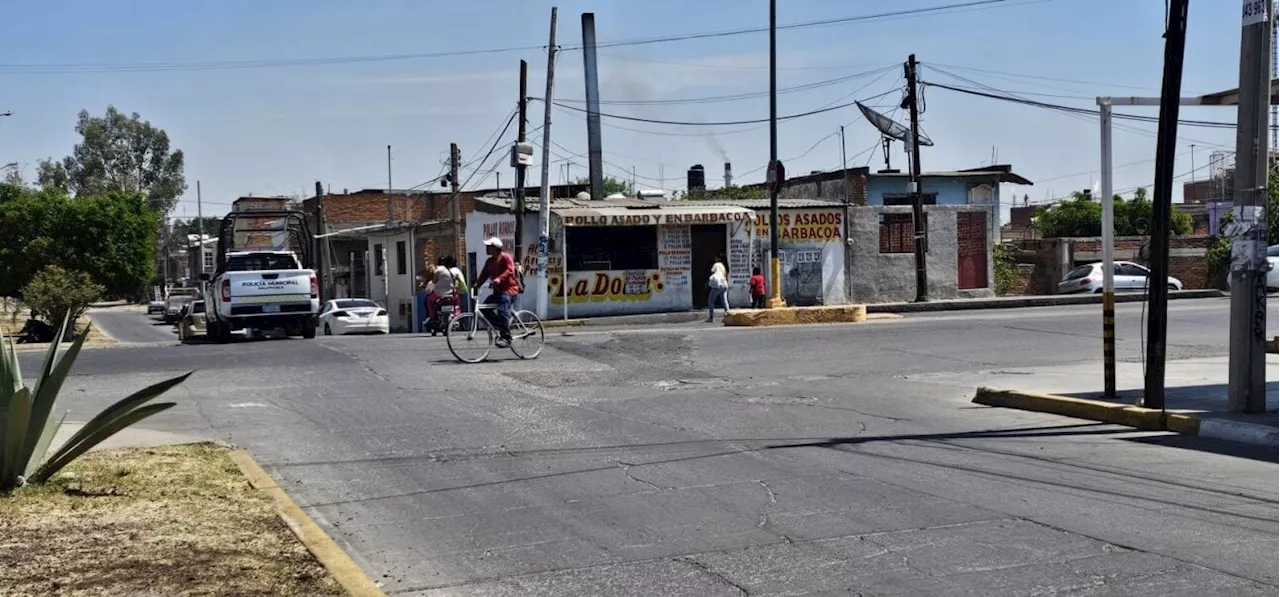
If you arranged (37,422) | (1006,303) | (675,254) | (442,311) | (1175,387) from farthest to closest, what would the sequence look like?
(1006,303), (675,254), (442,311), (1175,387), (37,422)

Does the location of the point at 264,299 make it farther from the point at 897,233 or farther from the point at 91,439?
the point at 897,233

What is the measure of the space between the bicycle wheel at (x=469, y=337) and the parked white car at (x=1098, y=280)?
28.3 m

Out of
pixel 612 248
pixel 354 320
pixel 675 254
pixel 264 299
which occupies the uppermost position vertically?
pixel 612 248

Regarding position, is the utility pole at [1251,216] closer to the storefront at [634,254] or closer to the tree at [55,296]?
the storefront at [634,254]

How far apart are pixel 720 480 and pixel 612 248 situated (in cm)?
2707

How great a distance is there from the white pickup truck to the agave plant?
16586 mm

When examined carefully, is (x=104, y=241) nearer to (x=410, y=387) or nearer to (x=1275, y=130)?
(x=410, y=387)

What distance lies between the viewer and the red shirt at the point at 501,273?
696 inches

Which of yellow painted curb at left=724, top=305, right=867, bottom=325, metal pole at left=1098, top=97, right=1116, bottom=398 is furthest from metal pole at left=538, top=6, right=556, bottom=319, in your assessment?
metal pole at left=1098, top=97, right=1116, bottom=398

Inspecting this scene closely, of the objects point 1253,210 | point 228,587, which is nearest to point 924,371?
point 1253,210

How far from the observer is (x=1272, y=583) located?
19.0ft

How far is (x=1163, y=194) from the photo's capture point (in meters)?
12.0

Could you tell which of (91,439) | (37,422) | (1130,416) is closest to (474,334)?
(1130,416)

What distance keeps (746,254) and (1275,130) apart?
76.2ft
